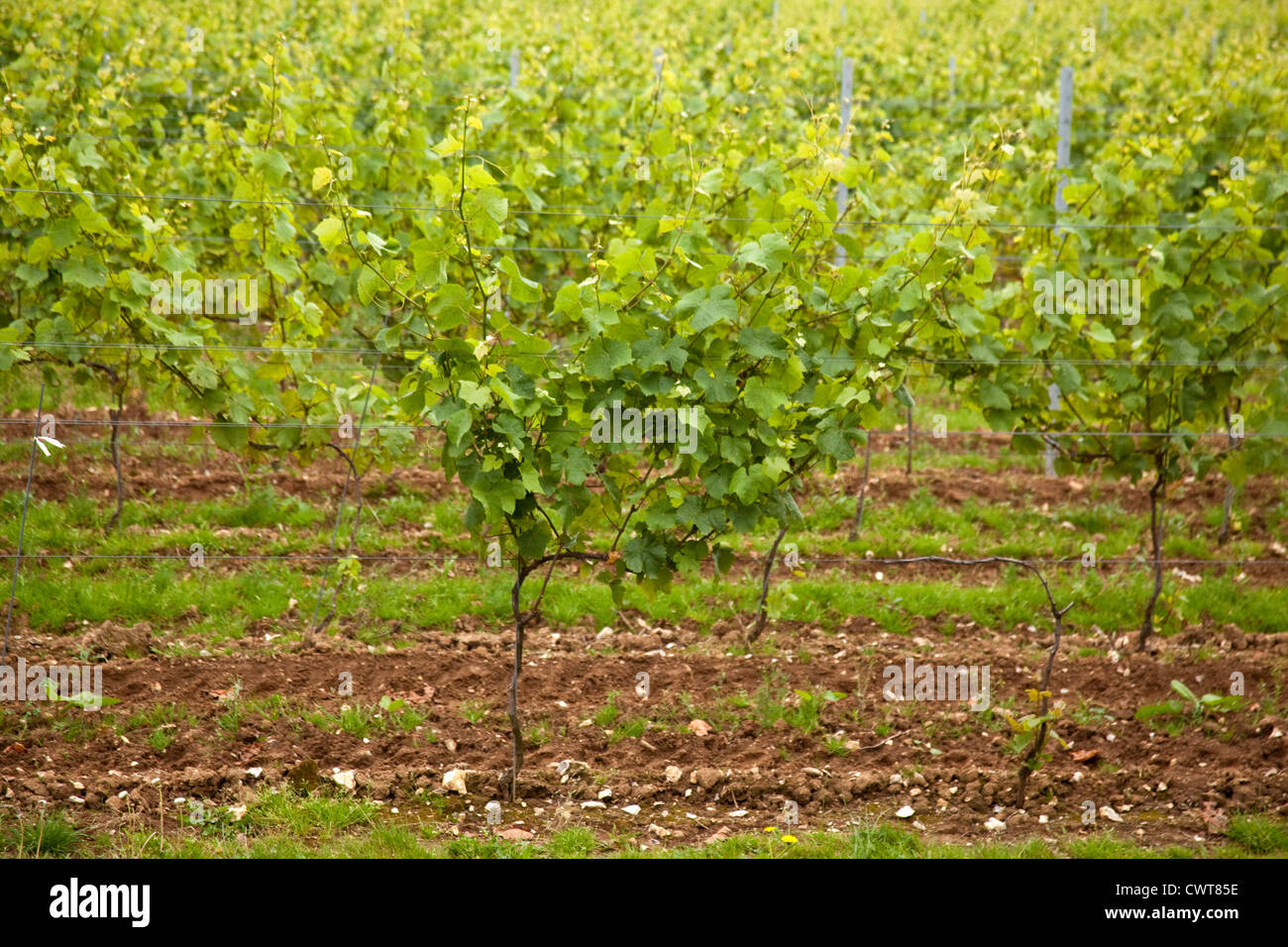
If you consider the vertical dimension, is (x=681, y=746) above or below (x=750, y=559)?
below

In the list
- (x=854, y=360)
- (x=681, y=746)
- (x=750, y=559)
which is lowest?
(x=681, y=746)

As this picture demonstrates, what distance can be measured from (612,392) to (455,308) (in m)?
0.59

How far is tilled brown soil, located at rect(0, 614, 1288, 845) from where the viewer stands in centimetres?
385

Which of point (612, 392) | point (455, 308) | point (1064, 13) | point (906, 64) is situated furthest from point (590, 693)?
point (1064, 13)

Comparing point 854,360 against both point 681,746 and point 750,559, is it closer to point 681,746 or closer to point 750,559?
point 681,746

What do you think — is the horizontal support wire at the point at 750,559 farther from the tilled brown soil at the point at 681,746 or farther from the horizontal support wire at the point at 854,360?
the horizontal support wire at the point at 854,360

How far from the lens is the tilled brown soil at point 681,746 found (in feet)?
12.6

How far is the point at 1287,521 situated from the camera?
641 centimetres

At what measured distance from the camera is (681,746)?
4270mm

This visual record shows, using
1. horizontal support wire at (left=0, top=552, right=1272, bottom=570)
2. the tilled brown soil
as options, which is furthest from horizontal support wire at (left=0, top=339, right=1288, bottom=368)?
the tilled brown soil

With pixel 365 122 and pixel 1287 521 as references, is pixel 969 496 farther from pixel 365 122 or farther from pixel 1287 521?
pixel 365 122

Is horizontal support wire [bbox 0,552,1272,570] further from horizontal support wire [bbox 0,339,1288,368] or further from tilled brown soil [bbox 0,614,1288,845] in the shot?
horizontal support wire [bbox 0,339,1288,368]

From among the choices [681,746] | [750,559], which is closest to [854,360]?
[681,746]

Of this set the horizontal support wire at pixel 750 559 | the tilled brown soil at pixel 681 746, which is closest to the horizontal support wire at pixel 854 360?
the horizontal support wire at pixel 750 559
